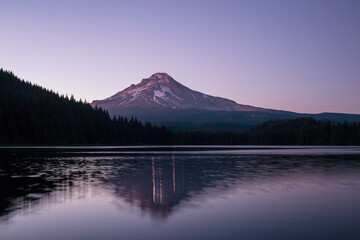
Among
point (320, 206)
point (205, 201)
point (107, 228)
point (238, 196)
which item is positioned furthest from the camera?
point (238, 196)

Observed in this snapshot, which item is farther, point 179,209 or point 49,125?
point 49,125

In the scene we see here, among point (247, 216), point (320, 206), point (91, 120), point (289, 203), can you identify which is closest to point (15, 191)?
point (247, 216)

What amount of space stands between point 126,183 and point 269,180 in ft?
41.4

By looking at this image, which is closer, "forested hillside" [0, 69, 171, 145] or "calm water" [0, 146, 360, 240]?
"calm water" [0, 146, 360, 240]

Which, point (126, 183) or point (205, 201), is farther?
point (126, 183)

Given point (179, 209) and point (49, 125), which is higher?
point (49, 125)

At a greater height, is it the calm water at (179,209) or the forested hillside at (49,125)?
the forested hillside at (49,125)

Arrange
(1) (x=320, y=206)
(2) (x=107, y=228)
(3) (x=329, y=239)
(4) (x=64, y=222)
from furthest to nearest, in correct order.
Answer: (1) (x=320, y=206) → (4) (x=64, y=222) → (2) (x=107, y=228) → (3) (x=329, y=239)

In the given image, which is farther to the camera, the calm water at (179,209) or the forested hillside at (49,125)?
the forested hillside at (49,125)

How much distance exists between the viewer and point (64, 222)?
630 inches

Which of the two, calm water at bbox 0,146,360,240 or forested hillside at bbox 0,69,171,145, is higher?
forested hillside at bbox 0,69,171,145

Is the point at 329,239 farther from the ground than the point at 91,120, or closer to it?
closer to it

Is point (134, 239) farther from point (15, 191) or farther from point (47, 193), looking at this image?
point (15, 191)

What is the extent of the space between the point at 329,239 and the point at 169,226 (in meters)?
6.15
